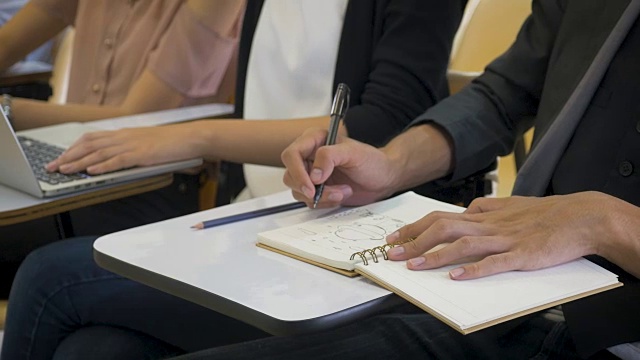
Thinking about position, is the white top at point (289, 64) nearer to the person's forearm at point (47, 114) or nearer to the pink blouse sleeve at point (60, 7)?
the person's forearm at point (47, 114)

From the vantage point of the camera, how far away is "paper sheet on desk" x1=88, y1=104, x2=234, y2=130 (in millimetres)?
1684

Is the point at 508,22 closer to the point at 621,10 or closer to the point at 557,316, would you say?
the point at 621,10

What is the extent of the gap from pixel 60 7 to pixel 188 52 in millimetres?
591

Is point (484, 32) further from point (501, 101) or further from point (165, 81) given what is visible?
point (165, 81)

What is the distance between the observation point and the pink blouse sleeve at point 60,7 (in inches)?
89.5

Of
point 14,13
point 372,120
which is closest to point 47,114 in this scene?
point 372,120

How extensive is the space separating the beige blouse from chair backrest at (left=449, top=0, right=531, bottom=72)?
20.2 inches

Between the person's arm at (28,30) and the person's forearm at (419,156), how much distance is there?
1389mm

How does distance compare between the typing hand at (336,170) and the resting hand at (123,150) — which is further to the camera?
the resting hand at (123,150)

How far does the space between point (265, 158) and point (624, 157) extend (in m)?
0.61

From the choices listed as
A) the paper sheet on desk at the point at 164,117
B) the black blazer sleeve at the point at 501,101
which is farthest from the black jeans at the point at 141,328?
the paper sheet on desk at the point at 164,117

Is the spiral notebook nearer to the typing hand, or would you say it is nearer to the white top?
the typing hand

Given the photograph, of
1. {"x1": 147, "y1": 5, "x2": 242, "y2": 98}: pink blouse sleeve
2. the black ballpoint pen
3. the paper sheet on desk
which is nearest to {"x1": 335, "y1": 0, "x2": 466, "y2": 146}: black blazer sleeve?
the black ballpoint pen

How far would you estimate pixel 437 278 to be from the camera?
0.82 meters
